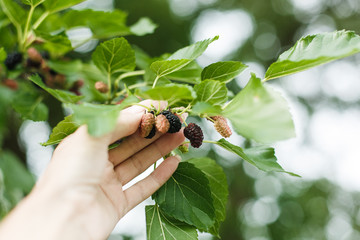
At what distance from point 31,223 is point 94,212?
13cm

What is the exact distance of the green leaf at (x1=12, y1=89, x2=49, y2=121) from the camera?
2.91 feet

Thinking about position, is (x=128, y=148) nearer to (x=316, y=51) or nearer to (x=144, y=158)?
(x=144, y=158)

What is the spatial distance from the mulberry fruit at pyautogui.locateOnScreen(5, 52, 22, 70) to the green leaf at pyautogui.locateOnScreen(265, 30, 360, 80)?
2.56 feet

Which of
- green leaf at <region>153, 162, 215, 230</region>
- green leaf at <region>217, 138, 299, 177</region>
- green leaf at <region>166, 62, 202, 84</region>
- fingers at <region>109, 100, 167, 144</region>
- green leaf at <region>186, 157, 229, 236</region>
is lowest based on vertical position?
green leaf at <region>186, 157, 229, 236</region>

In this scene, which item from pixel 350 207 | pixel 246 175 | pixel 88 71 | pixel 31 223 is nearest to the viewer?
pixel 31 223

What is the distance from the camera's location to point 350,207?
5359mm

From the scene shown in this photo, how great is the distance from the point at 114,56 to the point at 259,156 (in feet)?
1.37

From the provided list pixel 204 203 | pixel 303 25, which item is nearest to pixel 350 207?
pixel 303 25

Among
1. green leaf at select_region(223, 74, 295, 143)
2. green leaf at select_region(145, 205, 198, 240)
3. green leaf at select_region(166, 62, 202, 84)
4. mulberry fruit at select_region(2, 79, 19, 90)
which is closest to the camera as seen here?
green leaf at select_region(223, 74, 295, 143)

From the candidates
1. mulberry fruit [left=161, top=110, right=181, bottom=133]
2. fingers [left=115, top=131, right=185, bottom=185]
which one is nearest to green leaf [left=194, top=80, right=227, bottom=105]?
mulberry fruit [left=161, top=110, right=181, bottom=133]

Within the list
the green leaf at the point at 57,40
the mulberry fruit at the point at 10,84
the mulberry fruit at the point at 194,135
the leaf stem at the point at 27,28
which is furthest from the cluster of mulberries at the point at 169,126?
the mulberry fruit at the point at 10,84

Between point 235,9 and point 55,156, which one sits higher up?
point 55,156

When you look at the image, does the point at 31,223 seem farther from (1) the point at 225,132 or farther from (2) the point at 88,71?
(2) the point at 88,71

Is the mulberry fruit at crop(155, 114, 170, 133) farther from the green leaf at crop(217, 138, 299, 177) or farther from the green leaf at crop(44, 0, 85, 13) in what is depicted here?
the green leaf at crop(44, 0, 85, 13)
